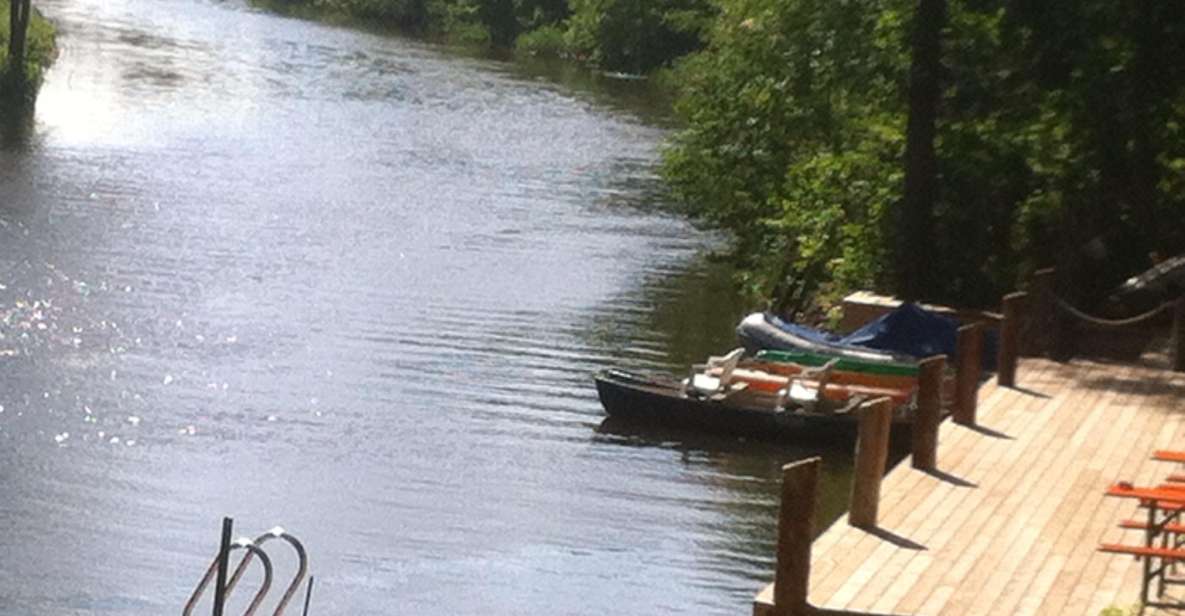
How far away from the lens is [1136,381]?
24.4 meters

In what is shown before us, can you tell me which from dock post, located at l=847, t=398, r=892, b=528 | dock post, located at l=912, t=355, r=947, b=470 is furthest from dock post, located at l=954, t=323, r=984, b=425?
dock post, located at l=847, t=398, r=892, b=528

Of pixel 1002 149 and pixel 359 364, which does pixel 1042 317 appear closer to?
pixel 1002 149

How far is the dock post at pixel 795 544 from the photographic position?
14.4m

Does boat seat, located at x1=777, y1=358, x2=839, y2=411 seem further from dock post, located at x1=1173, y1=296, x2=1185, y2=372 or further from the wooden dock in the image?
dock post, located at x1=1173, y1=296, x2=1185, y2=372

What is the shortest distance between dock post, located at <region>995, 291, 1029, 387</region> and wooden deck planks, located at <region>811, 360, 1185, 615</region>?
0.15m

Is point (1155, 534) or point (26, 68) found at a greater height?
point (1155, 534)

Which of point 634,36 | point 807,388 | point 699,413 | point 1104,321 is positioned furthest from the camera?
point 634,36

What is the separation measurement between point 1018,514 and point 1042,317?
27.0 ft

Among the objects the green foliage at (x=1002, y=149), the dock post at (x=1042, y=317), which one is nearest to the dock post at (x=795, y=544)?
the dock post at (x=1042, y=317)

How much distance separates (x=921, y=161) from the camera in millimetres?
30297

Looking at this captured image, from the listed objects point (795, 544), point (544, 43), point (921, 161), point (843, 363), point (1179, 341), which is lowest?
point (544, 43)

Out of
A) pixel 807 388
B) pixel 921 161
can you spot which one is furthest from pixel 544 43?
pixel 807 388

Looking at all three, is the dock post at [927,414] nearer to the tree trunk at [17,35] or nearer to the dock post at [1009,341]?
the dock post at [1009,341]

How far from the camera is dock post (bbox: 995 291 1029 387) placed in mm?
23312
